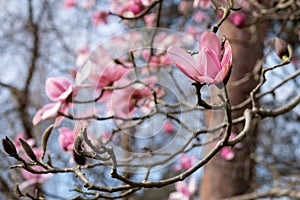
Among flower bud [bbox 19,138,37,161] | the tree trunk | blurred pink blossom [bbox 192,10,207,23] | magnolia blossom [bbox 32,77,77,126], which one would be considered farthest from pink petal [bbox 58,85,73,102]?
blurred pink blossom [bbox 192,10,207,23]

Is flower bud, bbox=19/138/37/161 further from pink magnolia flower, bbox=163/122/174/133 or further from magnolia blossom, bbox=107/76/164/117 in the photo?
pink magnolia flower, bbox=163/122/174/133

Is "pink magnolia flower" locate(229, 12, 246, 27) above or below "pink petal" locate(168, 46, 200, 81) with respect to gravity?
above

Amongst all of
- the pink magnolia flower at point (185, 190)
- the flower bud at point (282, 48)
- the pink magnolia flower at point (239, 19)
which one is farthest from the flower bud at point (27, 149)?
the pink magnolia flower at point (185, 190)

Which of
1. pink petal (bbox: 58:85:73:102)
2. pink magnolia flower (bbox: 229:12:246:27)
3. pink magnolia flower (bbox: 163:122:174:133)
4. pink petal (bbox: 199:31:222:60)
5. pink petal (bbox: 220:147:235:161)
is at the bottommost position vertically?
pink petal (bbox: 220:147:235:161)

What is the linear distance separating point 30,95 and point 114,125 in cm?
288

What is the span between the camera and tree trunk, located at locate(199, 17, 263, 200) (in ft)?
8.17

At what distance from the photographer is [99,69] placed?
3.31ft

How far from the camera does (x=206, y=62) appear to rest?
2.14 ft

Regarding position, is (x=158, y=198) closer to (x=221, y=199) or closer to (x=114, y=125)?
(x=221, y=199)

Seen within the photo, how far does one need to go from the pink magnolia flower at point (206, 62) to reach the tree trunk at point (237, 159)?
179cm

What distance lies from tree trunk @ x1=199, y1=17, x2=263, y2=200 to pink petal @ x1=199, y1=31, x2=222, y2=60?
1.78 meters

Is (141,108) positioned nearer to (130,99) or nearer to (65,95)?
(130,99)

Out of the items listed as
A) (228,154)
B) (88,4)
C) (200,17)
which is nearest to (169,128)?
(228,154)

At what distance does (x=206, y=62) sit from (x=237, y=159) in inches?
79.0
